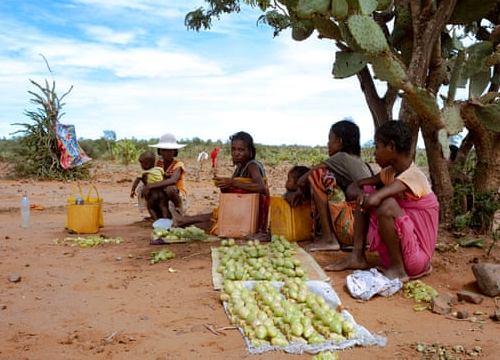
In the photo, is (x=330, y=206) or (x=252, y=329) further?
(x=330, y=206)

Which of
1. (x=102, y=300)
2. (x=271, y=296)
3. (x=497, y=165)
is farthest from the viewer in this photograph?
(x=497, y=165)

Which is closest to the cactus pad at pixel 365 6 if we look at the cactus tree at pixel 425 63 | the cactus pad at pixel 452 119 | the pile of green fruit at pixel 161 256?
the cactus tree at pixel 425 63

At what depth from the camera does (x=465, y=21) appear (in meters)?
5.41

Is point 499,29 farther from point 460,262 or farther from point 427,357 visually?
point 427,357

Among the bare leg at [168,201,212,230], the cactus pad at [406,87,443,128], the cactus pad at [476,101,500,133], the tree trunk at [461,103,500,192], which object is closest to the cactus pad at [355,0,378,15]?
the cactus pad at [406,87,443,128]

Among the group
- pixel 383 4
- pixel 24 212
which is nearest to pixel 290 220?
pixel 383 4

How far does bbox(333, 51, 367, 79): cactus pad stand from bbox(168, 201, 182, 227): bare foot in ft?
7.59

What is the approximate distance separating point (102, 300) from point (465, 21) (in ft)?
13.6

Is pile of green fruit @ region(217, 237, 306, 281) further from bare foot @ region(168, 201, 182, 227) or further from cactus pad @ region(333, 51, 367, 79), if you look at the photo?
cactus pad @ region(333, 51, 367, 79)

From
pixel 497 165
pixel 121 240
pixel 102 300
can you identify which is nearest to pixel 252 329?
pixel 102 300

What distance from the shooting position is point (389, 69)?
427 cm

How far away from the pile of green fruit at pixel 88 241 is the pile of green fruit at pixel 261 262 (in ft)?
4.48

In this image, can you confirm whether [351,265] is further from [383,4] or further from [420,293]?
[383,4]

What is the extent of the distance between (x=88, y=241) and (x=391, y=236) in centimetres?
306
